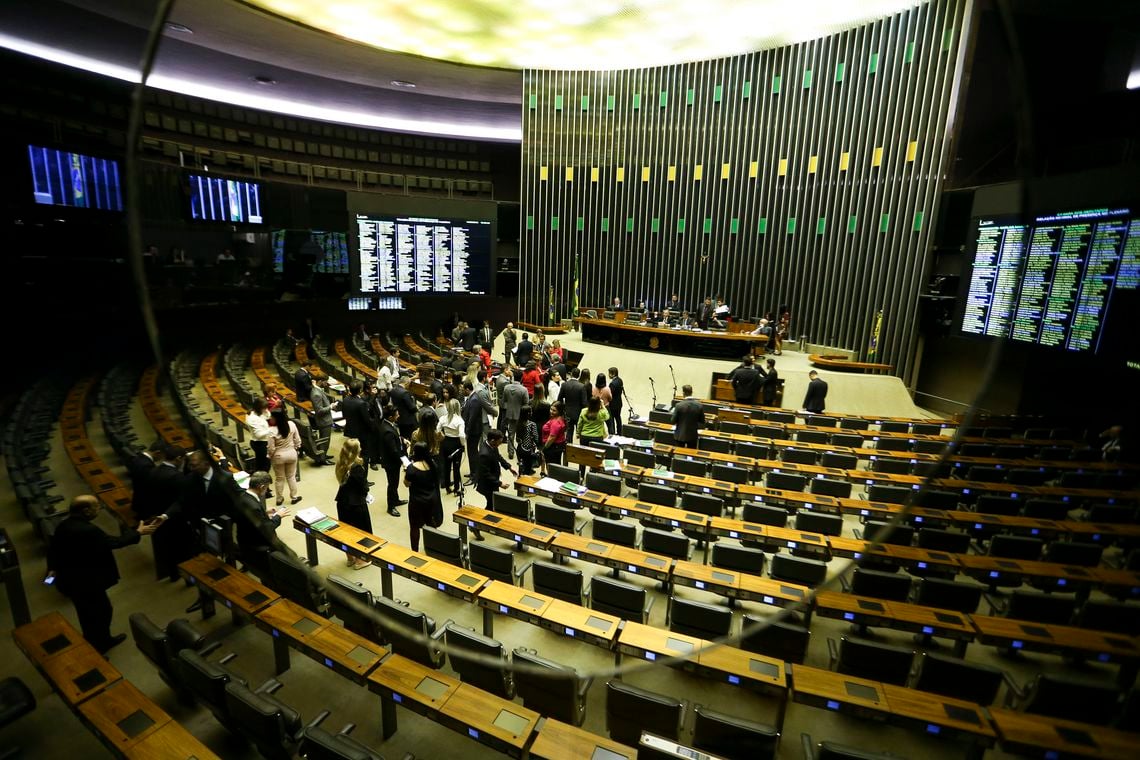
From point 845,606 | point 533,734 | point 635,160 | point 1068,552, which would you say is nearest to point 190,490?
point 533,734

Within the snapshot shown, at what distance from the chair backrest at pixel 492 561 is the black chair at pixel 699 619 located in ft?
4.47

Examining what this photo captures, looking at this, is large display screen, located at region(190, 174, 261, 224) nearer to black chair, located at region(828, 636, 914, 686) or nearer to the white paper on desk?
the white paper on desk

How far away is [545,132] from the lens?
16.7 meters

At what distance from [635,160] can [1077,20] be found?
9827 mm

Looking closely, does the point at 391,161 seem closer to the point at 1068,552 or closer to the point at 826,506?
the point at 826,506

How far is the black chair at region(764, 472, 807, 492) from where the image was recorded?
252 inches

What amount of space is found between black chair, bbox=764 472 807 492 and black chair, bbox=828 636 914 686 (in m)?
2.86

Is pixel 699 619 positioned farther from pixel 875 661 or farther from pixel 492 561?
pixel 492 561

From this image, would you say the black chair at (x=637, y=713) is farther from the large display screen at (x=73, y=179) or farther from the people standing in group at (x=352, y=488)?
the large display screen at (x=73, y=179)

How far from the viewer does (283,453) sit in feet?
19.9

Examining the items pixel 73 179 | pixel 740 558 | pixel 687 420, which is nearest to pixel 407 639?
pixel 740 558

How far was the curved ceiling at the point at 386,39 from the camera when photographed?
10.5 m

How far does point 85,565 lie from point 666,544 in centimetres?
435

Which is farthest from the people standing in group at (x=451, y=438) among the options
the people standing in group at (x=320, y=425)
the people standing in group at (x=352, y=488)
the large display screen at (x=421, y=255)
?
the large display screen at (x=421, y=255)
